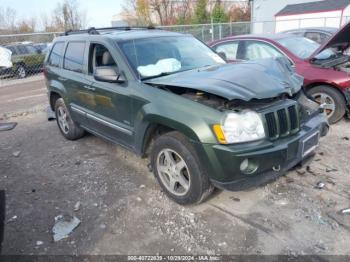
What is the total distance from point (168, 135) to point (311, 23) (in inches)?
1037

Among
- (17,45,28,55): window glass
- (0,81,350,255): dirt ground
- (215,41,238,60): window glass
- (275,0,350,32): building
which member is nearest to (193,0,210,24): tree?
(275,0,350,32): building

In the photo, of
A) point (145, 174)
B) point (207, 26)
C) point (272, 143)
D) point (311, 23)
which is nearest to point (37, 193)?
point (145, 174)

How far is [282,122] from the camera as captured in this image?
120 inches

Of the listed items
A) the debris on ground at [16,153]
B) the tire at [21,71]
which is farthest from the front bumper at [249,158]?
the tire at [21,71]

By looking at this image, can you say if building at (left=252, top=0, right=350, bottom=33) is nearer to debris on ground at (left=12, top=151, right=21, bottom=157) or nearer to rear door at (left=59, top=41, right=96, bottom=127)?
rear door at (left=59, top=41, right=96, bottom=127)

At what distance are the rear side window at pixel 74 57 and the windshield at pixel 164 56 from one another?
99 centimetres

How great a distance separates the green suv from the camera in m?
2.88

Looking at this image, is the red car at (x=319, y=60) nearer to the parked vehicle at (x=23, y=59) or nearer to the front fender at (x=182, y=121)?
the front fender at (x=182, y=121)

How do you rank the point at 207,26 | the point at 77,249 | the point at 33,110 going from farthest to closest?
the point at 207,26 < the point at 33,110 < the point at 77,249

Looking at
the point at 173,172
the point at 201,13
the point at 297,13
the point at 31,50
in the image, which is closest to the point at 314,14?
the point at 297,13

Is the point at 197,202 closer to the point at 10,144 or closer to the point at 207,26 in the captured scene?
the point at 10,144

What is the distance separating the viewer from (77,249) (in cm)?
291

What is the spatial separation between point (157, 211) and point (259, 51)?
4.15 metres

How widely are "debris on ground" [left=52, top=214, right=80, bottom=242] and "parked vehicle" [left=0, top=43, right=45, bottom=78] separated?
1270 centimetres
